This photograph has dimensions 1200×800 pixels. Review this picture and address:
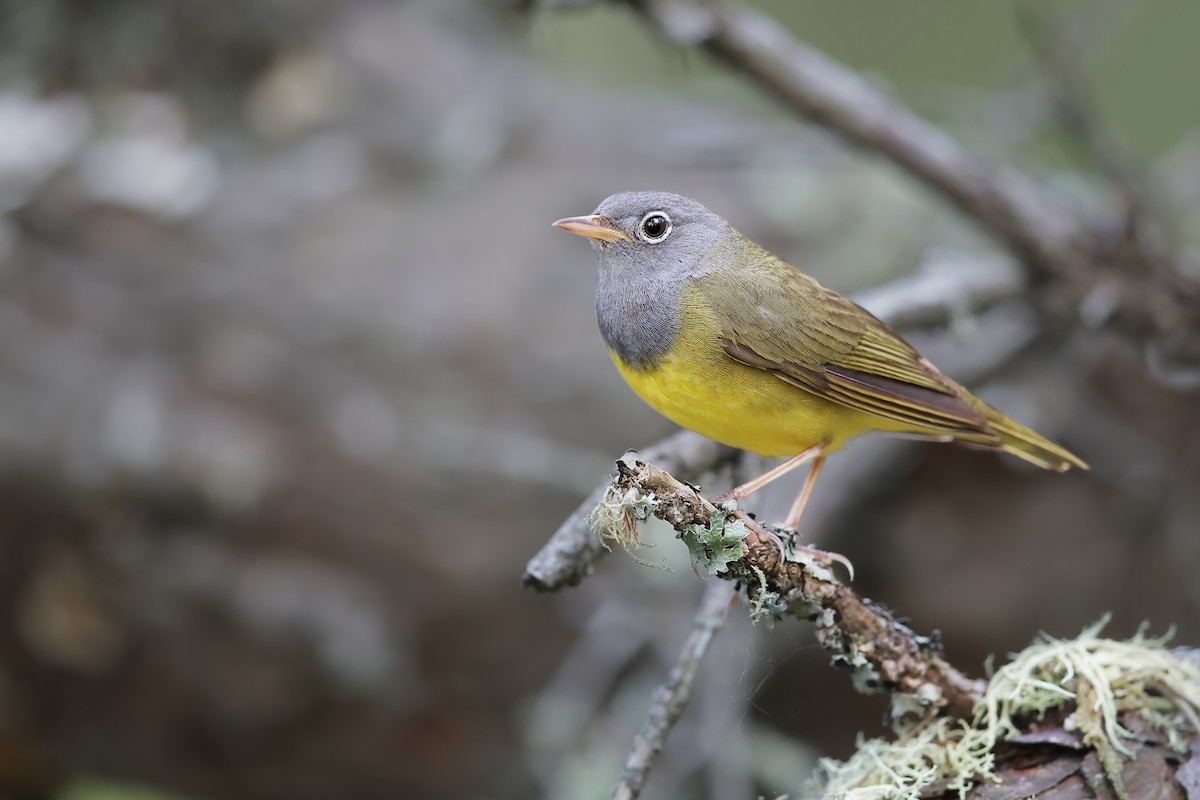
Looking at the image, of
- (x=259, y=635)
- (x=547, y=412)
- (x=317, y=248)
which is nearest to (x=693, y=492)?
(x=547, y=412)

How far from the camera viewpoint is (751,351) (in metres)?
2.95

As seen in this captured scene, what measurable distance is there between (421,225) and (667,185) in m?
1.40

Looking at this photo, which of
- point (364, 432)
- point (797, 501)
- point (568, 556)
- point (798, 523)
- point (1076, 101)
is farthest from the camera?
point (364, 432)

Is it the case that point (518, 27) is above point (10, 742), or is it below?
above

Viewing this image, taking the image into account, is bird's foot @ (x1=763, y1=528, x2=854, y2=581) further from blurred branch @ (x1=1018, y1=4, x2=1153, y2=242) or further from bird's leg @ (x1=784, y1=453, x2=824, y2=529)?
blurred branch @ (x1=1018, y1=4, x2=1153, y2=242)

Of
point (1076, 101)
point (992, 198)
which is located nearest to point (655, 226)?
point (992, 198)

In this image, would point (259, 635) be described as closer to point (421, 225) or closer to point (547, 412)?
point (547, 412)

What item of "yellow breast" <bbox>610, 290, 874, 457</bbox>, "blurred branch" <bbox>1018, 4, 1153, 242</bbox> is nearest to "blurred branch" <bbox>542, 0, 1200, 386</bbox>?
"blurred branch" <bbox>1018, 4, 1153, 242</bbox>

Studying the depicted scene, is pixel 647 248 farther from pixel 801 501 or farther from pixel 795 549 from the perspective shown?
pixel 795 549

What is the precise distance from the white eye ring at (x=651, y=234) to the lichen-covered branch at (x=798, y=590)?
1319mm

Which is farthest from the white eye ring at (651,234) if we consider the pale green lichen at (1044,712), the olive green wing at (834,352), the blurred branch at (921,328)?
the pale green lichen at (1044,712)

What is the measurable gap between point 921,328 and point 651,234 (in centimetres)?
123

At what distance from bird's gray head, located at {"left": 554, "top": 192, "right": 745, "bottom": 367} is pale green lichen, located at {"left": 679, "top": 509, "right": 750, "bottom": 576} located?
1.04 metres

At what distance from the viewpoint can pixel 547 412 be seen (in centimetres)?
572
